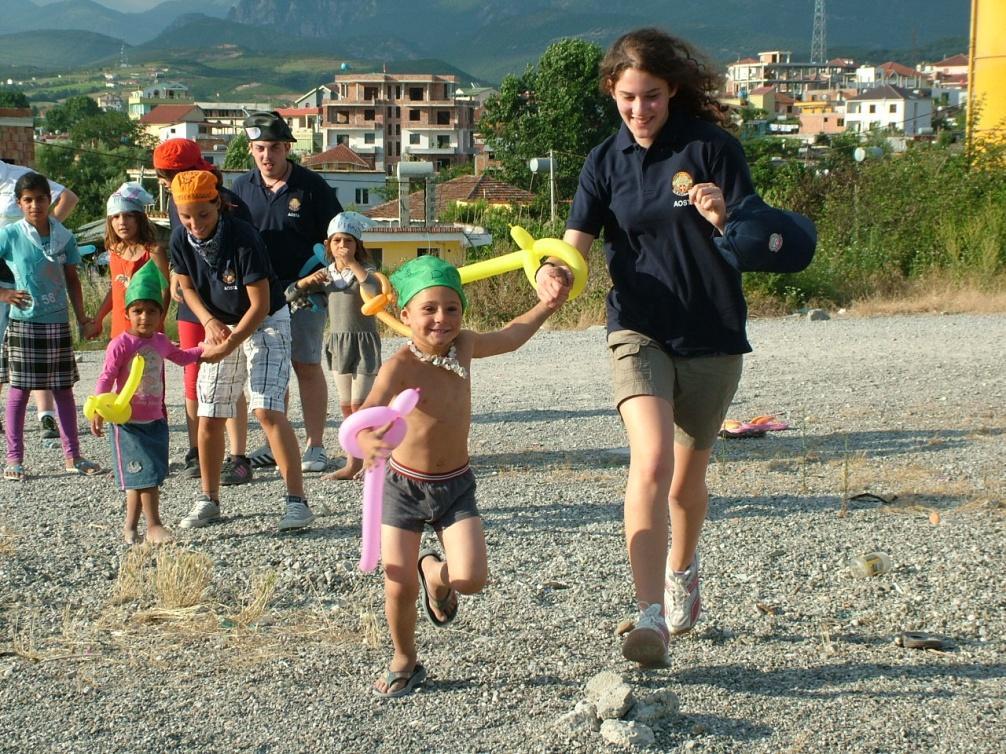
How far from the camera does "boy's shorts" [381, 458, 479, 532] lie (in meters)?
4.20

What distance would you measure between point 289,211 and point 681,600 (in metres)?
3.69

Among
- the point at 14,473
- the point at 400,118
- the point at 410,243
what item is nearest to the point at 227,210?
the point at 14,473

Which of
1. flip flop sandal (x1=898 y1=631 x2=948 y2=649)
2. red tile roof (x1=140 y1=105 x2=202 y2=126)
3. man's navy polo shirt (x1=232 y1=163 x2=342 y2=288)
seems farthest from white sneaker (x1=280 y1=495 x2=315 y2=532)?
red tile roof (x1=140 y1=105 x2=202 y2=126)

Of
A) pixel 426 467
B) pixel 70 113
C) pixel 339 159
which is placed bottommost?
pixel 426 467

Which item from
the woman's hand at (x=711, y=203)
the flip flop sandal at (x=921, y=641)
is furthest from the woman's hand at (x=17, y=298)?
the flip flop sandal at (x=921, y=641)

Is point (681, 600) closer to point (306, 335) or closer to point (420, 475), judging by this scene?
point (420, 475)

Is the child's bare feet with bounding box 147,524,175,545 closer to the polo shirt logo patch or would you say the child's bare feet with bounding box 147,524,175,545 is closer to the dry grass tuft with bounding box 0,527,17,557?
the dry grass tuft with bounding box 0,527,17,557

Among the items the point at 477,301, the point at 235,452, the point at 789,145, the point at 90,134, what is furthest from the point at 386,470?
the point at 90,134

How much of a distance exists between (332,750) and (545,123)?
77343mm

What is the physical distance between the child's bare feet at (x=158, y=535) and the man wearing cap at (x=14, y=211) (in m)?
2.72

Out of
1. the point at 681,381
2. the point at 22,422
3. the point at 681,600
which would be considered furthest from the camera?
the point at 22,422

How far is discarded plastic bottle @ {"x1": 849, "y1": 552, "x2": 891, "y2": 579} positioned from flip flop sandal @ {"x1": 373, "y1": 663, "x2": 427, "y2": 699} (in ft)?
6.74

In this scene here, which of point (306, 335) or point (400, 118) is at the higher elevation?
point (400, 118)

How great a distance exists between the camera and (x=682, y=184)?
4.29 metres
